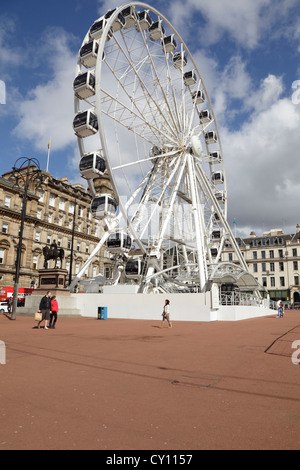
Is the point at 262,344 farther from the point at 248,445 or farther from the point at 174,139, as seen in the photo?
the point at 174,139

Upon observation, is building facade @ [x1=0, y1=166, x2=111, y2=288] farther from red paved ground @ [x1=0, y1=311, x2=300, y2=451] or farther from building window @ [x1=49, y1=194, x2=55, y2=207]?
red paved ground @ [x1=0, y1=311, x2=300, y2=451]

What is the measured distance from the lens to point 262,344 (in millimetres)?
12172

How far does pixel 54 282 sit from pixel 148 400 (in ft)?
83.1

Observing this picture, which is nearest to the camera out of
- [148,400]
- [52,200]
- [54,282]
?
[148,400]

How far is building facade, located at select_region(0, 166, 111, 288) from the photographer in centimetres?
5328

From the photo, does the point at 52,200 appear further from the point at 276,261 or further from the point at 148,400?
the point at 148,400

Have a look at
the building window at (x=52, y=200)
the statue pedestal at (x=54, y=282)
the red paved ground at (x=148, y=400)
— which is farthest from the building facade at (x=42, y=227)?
the red paved ground at (x=148, y=400)

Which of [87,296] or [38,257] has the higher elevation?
[38,257]

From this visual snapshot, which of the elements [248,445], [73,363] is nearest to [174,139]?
[73,363]

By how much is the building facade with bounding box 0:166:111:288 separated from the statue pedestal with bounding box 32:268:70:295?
53.7 ft

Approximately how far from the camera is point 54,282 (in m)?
29.5

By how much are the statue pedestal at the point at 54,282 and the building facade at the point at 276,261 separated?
6144 centimetres

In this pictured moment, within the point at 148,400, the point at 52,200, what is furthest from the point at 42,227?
the point at 148,400
